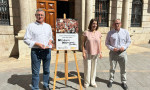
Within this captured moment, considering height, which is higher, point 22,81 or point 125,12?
point 125,12

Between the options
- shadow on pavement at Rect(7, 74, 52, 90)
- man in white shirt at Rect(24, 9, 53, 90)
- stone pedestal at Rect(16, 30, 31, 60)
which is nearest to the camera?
man in white shirt at Rect(24, 9, 53, 90)

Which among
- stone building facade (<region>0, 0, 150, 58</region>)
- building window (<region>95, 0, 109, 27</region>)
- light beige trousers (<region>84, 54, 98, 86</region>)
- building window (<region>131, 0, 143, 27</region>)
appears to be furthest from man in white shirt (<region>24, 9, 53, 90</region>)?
building window (<region>131, 0, 143, 27</region>)

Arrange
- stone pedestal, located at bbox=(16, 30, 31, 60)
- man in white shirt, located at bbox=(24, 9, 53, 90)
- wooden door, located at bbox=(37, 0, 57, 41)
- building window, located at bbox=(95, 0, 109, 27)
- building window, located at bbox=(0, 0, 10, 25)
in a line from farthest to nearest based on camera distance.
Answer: building window, located at bbox=(95, 0, 109, 27) < wooden door, located at bbox=(37, 0, 57, 41) < building window, located at bbox=(0, 0, 10, 25) < stone pedestal, located at bbox=(16, 30, 31, 60) < man in white shirt, located at bbox=(24, 9, 53, 90)

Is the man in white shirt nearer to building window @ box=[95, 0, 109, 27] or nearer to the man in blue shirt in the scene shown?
the man in blue shirt

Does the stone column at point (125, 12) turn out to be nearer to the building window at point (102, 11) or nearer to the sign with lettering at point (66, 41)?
the building window at point (102, 11)

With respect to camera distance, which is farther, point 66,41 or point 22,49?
point 22,49

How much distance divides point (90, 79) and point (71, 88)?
0.62 m

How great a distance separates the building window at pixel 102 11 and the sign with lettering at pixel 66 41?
19.4 feet

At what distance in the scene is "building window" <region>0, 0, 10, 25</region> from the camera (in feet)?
21.3

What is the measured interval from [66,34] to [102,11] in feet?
20.5

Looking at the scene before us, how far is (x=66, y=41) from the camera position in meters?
2.96

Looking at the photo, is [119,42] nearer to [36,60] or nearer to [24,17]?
[36,60]

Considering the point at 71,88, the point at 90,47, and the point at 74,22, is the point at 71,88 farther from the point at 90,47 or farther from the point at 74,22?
the point at 74,22

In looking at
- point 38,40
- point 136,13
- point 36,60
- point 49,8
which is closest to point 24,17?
point 49,8
